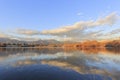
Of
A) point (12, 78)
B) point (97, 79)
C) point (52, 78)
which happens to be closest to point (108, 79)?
point (97, 79)

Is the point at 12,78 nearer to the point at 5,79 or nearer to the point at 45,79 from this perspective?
the point at 5,79

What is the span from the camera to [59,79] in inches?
801

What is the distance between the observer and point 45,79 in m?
20.3

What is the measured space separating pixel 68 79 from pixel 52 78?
224 centimetres

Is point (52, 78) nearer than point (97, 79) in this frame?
No

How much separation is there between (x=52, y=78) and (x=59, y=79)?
1055 millimetres

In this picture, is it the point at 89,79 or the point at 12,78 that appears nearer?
the point at 89,79

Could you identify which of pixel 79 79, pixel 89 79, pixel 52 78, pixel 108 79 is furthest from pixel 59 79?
pixel 108 79

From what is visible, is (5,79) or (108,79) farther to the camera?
(5,79)

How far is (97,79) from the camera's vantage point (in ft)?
64.1

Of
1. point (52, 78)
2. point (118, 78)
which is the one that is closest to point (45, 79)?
point (52, 78)

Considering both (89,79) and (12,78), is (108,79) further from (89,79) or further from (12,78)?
(12,78)

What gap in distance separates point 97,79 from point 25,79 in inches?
358

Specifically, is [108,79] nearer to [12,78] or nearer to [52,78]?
[52,78]
